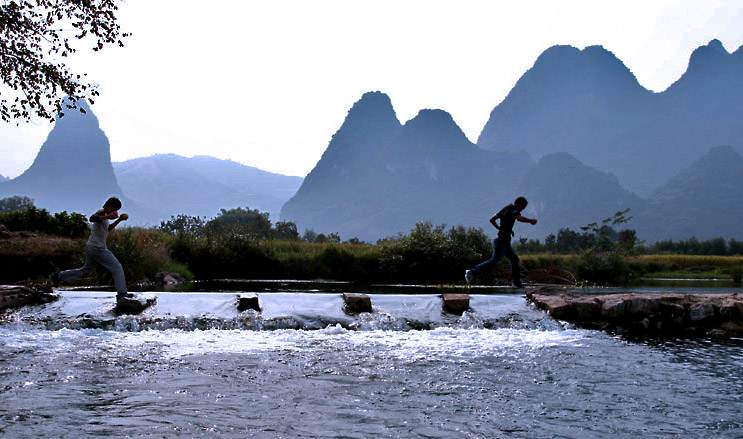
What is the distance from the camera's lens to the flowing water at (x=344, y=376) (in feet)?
18.5

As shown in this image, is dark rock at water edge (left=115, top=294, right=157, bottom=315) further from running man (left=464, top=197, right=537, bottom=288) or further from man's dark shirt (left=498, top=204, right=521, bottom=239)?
man's dark shirt (left=498, top=204, right=521, bottom=239)

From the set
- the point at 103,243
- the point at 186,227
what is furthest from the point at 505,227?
the point at 186,227

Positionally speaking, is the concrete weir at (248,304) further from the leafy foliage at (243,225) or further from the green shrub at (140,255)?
the leafy foliage at (243,225)

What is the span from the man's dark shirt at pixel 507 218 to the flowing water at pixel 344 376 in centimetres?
211

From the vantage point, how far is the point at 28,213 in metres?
25.5

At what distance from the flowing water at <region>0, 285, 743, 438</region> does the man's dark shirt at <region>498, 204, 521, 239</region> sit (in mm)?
2109

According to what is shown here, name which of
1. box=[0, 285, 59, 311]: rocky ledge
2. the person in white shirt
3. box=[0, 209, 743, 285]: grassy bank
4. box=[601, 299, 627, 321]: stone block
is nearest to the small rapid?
box=[0, 285, 59, 311]: rocky ledge

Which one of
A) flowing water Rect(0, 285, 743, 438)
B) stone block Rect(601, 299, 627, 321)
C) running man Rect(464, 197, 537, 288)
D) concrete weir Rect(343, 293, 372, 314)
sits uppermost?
running man Rect(464, 197, 537, 288)

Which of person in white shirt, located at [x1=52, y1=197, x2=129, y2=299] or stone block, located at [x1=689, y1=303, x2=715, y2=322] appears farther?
stone block, located at [x1=689, y1=303, x2=715, y2=322]

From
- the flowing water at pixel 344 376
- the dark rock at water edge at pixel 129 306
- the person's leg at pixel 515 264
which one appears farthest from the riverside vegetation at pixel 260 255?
the flowing water at pixel 344 376

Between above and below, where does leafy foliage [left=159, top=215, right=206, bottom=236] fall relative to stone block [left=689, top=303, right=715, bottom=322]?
→ above

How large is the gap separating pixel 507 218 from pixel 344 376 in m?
7.18

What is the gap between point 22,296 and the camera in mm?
12438

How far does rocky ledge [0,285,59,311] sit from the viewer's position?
12.1 meters
